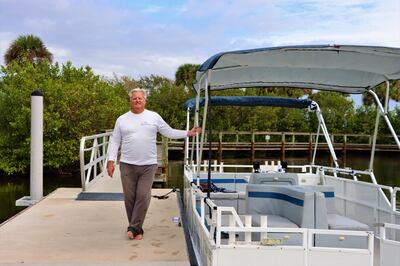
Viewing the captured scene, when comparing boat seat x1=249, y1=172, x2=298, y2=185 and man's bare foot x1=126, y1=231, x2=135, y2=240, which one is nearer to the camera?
man's bare foot x1=126, y1=231, x2=135, y2=240

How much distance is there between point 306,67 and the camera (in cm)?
684

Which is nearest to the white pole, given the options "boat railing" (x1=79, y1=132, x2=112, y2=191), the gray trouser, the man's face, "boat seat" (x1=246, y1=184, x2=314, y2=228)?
"boat railing" (x1=79, y1=132, x2=112, y2=191)

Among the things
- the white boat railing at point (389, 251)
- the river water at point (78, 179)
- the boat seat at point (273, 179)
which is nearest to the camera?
the white boat railing at point (389, 251)

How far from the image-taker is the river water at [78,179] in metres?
15.9

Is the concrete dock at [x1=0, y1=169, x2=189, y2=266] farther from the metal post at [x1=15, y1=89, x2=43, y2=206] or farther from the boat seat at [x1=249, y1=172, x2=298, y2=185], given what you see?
the boat seat at [x1=249, y1=172, x2=298, y2=185]

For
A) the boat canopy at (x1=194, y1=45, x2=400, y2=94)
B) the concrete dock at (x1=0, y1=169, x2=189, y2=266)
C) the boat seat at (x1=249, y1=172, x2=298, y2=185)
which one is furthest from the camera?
the boat seat at (x1=249, y1=172, x2=298, y2=185)

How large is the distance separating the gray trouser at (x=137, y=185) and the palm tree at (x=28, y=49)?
28.1 meters

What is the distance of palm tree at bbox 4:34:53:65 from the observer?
3195 cm

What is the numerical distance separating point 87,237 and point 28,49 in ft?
93.7

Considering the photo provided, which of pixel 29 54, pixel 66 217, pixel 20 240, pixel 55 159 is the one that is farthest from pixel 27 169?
pixel 20 240

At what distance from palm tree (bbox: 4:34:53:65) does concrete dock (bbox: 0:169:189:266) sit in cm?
2540

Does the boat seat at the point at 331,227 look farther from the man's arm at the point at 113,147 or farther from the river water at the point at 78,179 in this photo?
the river water at the point at 78,179

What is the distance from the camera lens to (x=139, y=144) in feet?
18.9

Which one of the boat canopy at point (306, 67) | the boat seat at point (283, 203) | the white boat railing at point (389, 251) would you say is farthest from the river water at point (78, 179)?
the white boat railing at point (389, 251)
